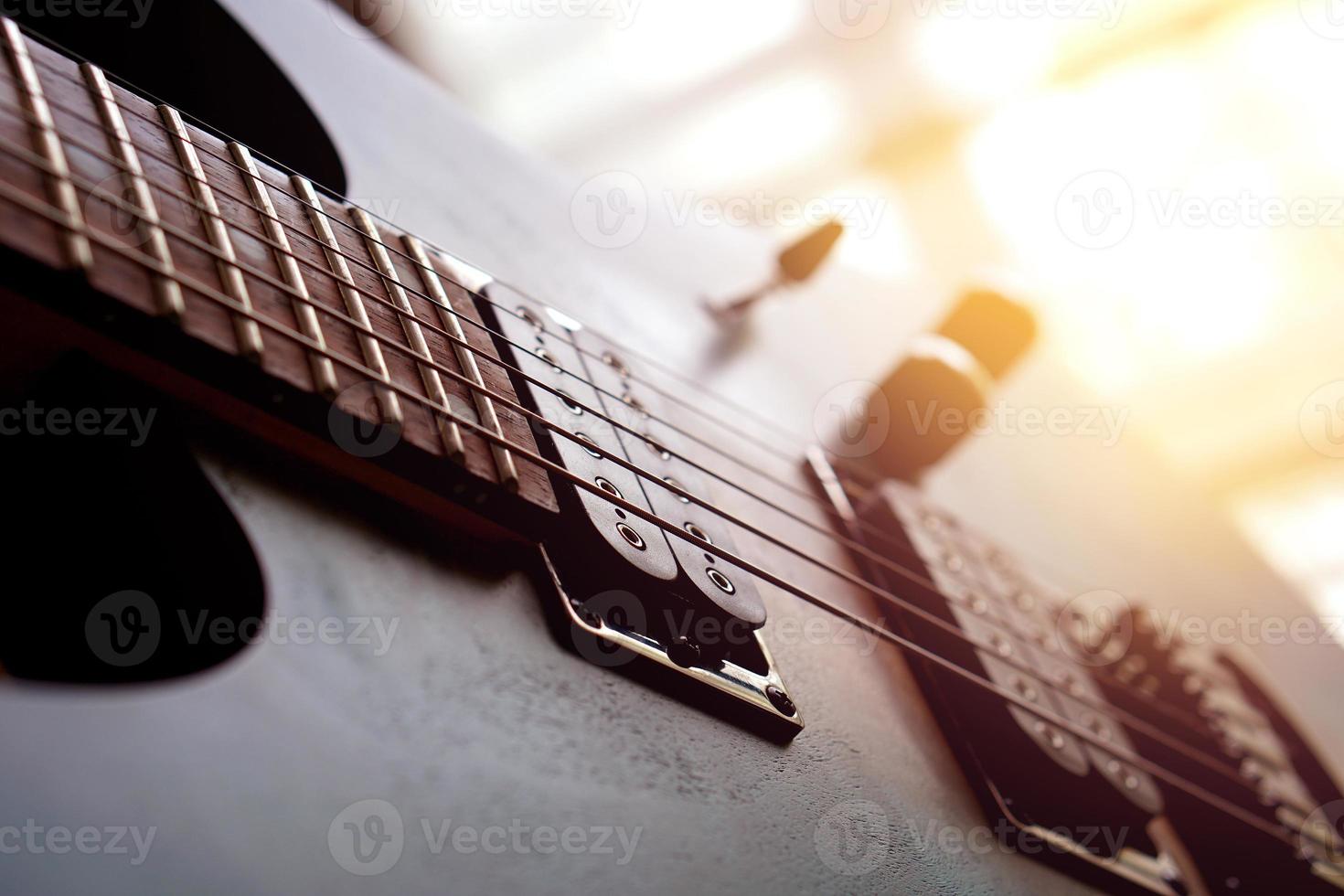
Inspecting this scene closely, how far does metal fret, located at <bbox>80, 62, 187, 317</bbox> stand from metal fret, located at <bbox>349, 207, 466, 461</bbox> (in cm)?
11

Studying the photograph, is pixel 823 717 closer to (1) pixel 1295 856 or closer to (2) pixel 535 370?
(2) pixel 535 370

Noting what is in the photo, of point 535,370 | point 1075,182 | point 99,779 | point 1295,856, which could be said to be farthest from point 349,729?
point 1075,182

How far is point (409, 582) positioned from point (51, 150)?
202 mm

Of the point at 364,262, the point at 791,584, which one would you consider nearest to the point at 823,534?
the point at 791,584

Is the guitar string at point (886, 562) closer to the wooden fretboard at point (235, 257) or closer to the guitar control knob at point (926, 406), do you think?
the wooden fretboard at point (235, 257)

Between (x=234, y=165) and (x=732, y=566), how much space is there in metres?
0.31

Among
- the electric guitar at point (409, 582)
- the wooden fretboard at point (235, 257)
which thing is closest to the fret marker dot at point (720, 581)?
the electric guitar at point (409, 582)

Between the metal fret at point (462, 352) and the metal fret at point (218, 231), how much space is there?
0.36ft

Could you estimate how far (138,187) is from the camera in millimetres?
373

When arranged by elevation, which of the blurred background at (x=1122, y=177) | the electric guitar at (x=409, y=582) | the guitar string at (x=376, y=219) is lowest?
the electric guitar at (x=409, y=582)

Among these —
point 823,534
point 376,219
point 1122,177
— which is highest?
point 1122,177

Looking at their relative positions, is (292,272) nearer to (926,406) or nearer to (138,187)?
(138,187)

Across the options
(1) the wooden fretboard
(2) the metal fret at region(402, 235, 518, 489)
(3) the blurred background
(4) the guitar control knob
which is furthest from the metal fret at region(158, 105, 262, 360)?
(3) the blurred background

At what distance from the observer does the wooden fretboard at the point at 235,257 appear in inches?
13.2
